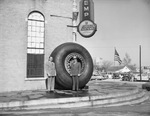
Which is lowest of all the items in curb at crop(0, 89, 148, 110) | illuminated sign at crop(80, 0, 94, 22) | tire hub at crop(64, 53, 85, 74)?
curb at crop(0, 89, 148, 110)

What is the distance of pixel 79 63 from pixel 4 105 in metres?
3.89

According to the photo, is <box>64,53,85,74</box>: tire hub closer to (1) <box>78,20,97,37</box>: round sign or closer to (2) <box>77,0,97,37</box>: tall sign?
(2) <box>77,0,97,37</box>: tall sign

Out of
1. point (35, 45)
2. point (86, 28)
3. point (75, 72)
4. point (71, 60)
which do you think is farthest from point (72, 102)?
point (86, 28)

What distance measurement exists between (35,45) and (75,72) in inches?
182

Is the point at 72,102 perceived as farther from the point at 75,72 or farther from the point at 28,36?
the point at 28,36

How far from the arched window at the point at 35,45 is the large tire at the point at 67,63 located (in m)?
3.31

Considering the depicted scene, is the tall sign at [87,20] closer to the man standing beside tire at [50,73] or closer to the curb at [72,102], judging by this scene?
the man standing beside tire at [50,73]

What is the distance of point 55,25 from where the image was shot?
13758 mm

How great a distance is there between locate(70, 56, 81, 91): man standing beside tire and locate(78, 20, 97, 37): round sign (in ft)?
20.5

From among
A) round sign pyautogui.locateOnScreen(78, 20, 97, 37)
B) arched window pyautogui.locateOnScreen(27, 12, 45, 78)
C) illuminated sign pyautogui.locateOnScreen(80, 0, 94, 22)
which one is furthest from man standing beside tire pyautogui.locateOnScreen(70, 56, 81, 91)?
illuminated sign pyautogui.locateOnScreen(80, 0, 94, 22)

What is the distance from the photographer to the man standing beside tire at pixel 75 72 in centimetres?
962

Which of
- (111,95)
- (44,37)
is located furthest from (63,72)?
(44,37)

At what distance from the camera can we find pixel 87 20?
647 inches

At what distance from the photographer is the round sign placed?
15.7 metres
